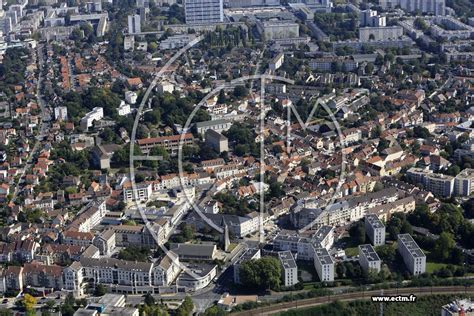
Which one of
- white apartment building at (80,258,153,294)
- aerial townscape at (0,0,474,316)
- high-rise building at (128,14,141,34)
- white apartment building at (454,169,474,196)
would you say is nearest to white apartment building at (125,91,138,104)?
aerial townscape at (0,0,474,316)

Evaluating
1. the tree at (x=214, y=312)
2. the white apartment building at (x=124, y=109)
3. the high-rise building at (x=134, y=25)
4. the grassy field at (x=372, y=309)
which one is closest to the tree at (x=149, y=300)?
the tree at (x=214, y=312)

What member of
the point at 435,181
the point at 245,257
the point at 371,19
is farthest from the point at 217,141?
the point at 371,19

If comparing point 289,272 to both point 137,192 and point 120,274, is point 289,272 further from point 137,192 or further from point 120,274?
point 137,192

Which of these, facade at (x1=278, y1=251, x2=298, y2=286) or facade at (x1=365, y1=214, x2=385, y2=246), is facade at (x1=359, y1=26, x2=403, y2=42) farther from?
facade at (x1=278, y1=251, x2=298, y2=286)

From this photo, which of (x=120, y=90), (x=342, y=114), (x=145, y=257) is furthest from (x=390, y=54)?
(x=145, y=257)

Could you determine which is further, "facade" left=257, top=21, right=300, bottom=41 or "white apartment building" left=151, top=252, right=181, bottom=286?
"facade" left=257, top=21, right=300, bottom=41

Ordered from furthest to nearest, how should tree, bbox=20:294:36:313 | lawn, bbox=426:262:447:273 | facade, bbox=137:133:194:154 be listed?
facade, bbox=137:133:194:154
lawn, bbox=426:262:447:273
tree, bbox=20:294:36:313

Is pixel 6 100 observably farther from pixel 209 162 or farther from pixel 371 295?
pixel 371 295
